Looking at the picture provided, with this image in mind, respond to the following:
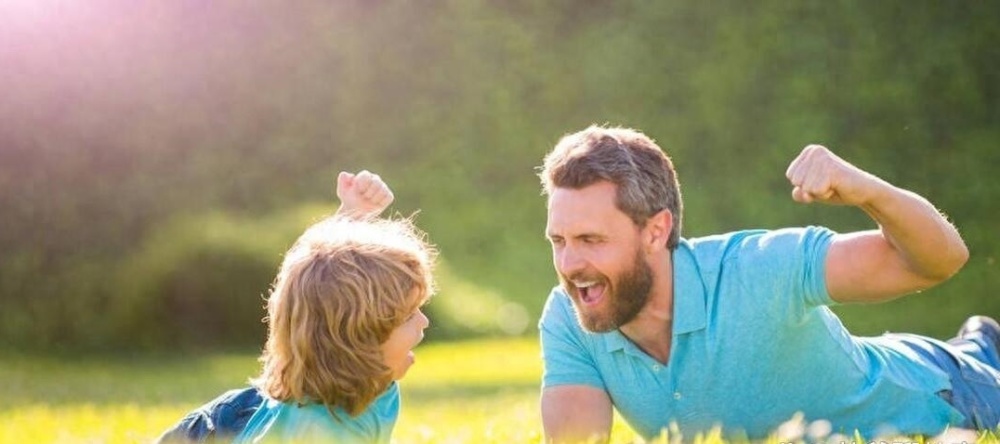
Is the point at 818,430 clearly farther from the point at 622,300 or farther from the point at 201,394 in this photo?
the point at 201,394

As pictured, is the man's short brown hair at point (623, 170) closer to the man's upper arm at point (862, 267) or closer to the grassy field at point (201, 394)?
the man's upper arm at point (862, 267)

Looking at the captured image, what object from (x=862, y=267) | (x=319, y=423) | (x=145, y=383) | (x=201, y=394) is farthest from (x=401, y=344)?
(x=145, y=383)

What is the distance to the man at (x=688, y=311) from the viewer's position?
4.94m

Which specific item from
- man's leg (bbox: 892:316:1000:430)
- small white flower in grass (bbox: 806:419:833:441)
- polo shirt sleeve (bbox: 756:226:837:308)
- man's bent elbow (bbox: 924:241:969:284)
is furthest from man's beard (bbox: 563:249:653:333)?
man's leg (bbox: 892:316:1000:430)

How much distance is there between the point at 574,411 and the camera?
512 cm

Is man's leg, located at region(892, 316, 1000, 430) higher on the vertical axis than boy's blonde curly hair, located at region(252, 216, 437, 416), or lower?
lower

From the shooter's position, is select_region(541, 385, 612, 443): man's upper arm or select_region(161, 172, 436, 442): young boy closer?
select_region(161, 172, 436, 442): young boy

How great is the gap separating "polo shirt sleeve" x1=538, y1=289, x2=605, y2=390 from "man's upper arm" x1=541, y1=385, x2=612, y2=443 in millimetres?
36

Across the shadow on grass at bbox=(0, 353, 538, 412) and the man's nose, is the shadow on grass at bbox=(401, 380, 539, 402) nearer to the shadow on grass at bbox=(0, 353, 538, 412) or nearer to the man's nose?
the shadow on grass at bbox=(0, 353, 538, 412)

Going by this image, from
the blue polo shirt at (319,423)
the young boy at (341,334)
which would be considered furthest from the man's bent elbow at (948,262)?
the blue polo shirt at (319,423)

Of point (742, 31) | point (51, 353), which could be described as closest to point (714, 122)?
point (742, 31)

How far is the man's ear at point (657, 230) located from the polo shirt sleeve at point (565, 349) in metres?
0.37

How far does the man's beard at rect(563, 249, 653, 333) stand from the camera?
4.97 meters

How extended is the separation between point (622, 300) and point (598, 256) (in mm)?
163
